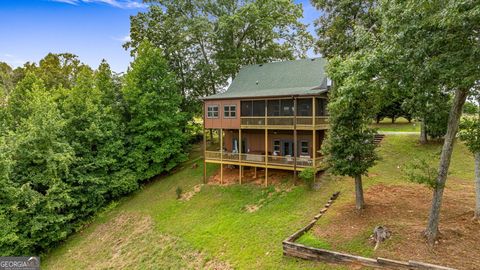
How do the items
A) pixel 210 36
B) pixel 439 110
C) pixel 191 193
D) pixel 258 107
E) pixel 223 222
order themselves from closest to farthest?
pixel 439 110 < pixel 223 222 < pixel 191 193 < pixel 258 107 < pixel 210 36

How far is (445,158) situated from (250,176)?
13.4m

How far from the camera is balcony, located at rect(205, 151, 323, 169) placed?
18.5m

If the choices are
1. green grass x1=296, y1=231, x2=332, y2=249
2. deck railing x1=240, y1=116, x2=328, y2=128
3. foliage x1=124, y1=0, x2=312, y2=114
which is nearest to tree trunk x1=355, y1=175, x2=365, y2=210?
green grass x1=296, y1=231, x2=332, y2=249

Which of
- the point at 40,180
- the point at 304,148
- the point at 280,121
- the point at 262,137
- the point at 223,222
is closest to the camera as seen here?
the point at 223,222

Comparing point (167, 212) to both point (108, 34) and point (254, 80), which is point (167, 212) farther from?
point (108, 34)

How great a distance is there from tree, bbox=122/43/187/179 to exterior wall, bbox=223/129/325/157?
4.34m

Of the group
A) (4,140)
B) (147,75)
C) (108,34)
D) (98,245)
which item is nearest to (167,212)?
(98,245)

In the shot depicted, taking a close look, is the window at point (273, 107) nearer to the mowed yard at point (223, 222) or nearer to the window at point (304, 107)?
the window at point (304, 107)

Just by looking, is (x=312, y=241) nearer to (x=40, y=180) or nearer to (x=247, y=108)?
(x=247, y=108)

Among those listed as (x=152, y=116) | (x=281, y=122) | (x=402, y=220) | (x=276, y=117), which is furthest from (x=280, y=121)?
(x=152, y=116)

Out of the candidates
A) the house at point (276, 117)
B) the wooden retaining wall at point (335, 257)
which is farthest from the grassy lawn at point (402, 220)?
the house at point (276, 117)

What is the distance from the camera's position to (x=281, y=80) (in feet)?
76.0

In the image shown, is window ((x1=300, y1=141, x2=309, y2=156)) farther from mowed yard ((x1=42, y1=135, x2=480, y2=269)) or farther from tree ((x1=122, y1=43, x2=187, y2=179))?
tree ((x1=122, y1=43, x2=187, y2=179))

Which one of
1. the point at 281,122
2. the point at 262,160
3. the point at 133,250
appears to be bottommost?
the point at 133,250
